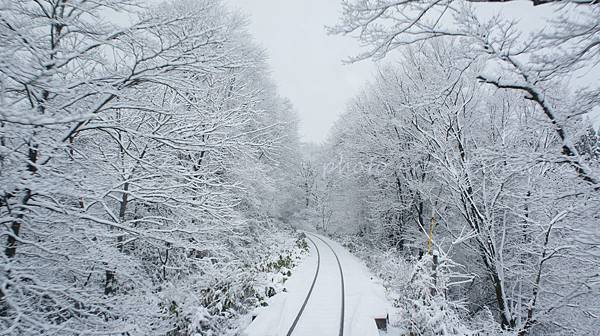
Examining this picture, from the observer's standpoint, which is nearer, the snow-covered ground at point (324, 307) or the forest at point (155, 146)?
the forest at point (155, 146)

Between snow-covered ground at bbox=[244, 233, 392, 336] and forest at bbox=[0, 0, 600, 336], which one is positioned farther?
snow-covered ground at bbox=[244, 233, 392, 336]

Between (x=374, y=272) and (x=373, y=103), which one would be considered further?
(x=373, y=103)

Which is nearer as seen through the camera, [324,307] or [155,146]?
[155,146]

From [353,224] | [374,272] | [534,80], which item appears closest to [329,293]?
[374,272]

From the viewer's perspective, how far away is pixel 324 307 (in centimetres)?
849

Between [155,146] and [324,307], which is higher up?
[155,146]

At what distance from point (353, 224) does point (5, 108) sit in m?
26.0

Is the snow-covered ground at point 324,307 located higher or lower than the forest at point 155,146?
lower

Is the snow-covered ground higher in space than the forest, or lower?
lower

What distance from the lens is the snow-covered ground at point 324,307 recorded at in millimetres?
6984

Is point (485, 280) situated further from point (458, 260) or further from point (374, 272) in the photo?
point (374, 272)

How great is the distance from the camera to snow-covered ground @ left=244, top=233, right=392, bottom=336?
275 inches

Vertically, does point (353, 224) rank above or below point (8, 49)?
below

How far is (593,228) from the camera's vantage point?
3934 millimetres
